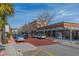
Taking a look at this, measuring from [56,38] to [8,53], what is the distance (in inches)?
37.1

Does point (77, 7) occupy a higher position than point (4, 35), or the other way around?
point (77, 7)

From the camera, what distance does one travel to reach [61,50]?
827 centimetres

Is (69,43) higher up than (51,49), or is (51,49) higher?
(69,43)

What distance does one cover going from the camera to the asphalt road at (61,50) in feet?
27.0

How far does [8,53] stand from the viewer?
324 inches

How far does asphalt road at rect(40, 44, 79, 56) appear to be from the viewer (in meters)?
8.23

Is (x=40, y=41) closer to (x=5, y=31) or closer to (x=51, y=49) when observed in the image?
(x=51, y=49)

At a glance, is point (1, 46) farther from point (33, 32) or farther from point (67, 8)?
point (67, 8)

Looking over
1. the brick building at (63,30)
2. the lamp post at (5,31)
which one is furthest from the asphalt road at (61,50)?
the lamp post at (5,31)

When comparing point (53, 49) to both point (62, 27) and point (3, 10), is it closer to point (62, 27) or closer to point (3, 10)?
point (62, 27)

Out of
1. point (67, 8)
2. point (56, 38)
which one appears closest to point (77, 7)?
point (67, 8)

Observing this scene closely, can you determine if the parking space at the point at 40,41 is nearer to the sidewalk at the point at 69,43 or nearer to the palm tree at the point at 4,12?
the sidewalk at the point at 69,43

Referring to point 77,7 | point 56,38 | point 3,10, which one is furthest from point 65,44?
point 3,10

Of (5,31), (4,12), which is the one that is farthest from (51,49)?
(4,12)
